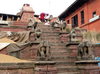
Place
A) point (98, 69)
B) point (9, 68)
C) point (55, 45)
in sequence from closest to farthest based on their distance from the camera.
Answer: point (9, 68) < point (98, 69) < point (55, 45)

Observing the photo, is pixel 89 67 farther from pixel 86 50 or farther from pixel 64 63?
pixel 64 63

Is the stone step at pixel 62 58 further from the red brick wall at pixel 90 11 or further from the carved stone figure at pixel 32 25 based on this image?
the red brick wall at pixel 90 11

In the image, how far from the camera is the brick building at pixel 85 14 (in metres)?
19.3

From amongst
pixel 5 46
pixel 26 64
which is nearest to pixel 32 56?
pixel 5 46

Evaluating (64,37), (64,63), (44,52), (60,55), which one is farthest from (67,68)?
(64,37)

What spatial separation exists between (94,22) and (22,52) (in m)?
10.1

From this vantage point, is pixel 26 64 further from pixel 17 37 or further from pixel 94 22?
pixel 94 22

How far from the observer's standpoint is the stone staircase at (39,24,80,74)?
1009 centimetres

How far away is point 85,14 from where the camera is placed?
2222 cm

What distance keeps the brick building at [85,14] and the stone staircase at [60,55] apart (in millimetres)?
5858

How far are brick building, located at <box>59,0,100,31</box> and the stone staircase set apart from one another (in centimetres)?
586

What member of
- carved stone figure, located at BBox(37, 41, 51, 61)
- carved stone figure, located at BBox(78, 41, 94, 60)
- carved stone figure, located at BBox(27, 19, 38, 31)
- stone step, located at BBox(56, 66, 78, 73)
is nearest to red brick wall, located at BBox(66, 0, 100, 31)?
carved stone figure, located at BBox(27, 19, 38, 31)

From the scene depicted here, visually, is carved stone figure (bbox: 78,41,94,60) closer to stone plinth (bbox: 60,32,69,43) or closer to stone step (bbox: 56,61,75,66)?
stone step (bbox: 56,61,75,66)

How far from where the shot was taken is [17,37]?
47.7ft
